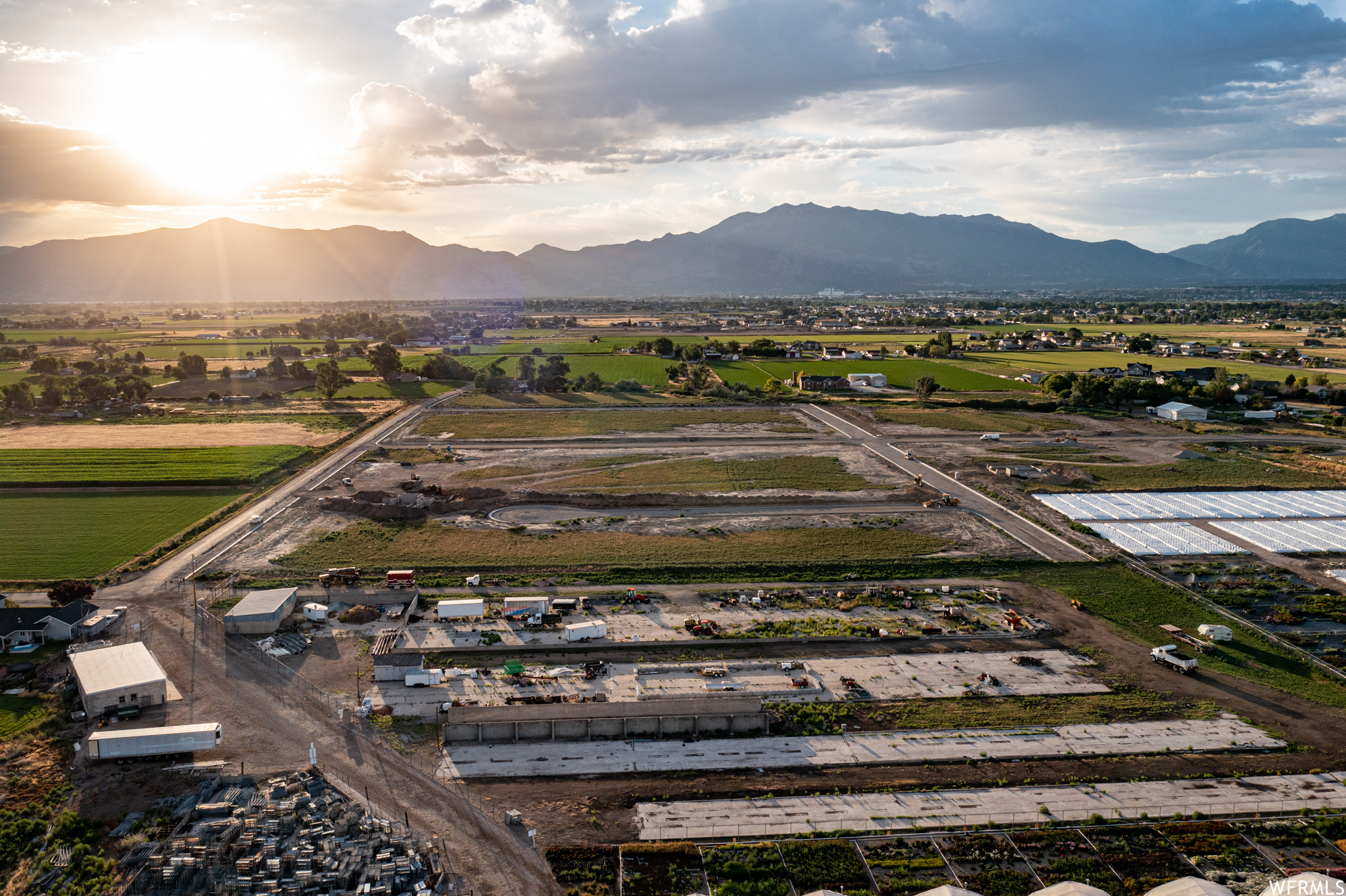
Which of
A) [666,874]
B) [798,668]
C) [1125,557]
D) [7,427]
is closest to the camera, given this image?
[666,874]

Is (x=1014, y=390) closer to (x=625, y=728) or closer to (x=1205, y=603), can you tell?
(x=1205, y=603)

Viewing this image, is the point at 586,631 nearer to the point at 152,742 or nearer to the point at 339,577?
the point at 339,577

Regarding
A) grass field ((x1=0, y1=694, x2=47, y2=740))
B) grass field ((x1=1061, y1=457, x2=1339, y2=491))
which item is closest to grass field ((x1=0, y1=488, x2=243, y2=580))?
grass field ((x1=0, y1=694, x2=47, y2=740))

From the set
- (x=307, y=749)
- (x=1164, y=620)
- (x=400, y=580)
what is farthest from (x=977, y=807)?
(x=400, y=580)

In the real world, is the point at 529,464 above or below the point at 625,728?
above

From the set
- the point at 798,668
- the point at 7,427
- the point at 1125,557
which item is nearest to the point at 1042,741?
the point at 798,668

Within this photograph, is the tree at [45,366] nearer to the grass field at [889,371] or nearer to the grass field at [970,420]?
the grass field at [889,371]

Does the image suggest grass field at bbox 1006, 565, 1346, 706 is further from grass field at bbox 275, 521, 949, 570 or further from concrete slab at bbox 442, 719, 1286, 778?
grass field at bbox 275, 521, 949, 570
